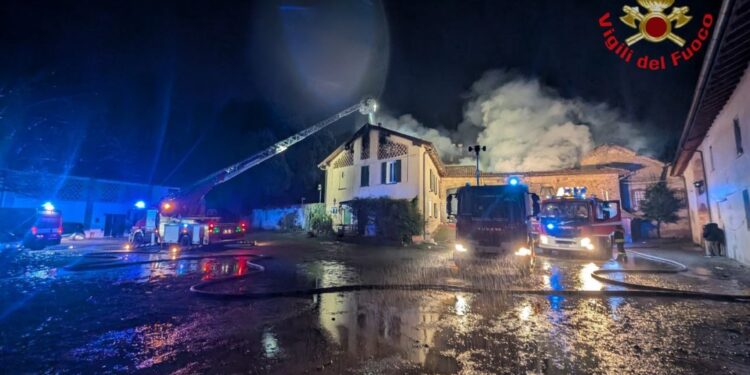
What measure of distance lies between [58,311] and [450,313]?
22.2 feet

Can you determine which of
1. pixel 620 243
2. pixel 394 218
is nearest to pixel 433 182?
pixel 394 218

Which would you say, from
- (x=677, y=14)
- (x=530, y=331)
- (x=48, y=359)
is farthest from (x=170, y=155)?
(x=677, y=14)

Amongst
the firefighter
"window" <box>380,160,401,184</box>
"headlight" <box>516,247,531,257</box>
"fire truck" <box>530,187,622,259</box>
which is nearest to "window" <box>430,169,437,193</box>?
"window" <box>380,160,401,184</box>

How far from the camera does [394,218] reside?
19.3 m

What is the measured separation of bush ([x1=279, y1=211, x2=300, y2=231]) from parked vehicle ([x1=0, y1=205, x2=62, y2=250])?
16.2 metres

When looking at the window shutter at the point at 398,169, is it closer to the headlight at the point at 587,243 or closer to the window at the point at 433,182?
the window at the point at 433,182

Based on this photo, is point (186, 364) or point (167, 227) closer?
point (186, 364)

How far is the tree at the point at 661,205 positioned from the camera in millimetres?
21719

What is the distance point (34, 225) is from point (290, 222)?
17548 millimetres

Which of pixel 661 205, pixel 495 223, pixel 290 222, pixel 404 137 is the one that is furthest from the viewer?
pixel 290 222

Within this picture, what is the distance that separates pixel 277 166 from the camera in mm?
32375

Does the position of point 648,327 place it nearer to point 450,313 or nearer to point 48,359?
point 450,313

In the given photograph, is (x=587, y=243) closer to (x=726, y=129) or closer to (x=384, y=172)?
(x=726, y=129)

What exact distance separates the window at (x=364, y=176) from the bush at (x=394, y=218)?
359 centimetres
